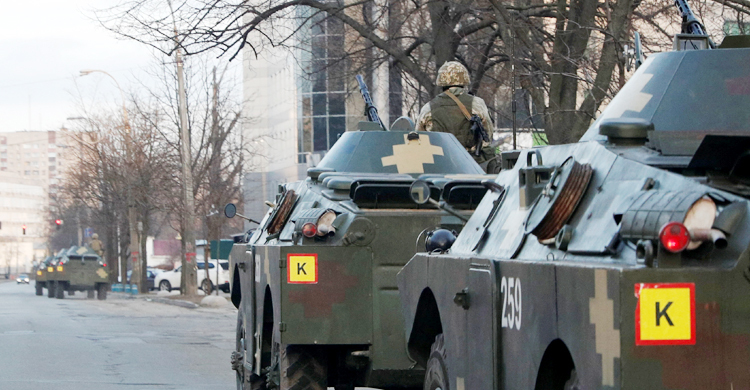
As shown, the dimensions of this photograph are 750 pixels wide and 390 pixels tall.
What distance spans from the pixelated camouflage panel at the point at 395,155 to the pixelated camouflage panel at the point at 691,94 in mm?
4876

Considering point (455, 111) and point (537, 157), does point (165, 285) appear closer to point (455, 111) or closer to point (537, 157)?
point (455, 111)

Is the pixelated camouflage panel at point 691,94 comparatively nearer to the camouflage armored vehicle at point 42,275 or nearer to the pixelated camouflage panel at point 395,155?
the pixelated camouflage panel at point 395,155

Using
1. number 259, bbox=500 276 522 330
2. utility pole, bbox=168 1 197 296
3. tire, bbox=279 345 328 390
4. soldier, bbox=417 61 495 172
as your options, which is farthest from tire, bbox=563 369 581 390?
utility pole, bbox=168 1 197 296

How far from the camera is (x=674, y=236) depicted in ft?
11.1

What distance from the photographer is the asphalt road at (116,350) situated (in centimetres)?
1223

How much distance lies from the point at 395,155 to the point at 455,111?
5.48 feet

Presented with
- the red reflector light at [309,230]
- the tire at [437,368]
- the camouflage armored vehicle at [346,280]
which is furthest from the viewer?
the red reflector light at [309,230]

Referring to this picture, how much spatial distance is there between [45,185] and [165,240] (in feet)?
341

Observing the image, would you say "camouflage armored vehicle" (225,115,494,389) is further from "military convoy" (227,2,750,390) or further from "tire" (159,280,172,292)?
"tire" (159,280,172,292)

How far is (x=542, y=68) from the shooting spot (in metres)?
15.5

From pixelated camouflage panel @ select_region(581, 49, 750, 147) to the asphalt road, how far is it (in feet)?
24.4

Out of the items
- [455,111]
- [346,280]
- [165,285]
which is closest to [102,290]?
[165,285]

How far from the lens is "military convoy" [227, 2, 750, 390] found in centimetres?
339

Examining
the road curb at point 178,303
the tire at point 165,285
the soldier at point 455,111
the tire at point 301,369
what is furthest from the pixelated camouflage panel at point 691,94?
the tire at point 165,285
